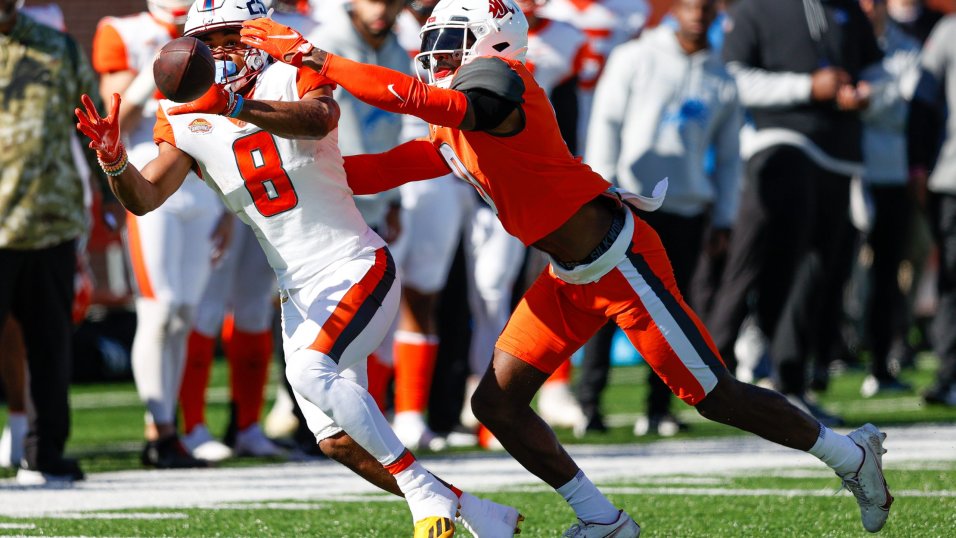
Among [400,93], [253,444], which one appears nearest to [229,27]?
[400,93]

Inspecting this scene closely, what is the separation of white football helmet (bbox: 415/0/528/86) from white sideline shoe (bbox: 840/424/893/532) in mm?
1628

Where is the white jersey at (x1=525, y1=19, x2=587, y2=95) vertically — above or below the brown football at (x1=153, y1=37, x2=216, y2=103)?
below

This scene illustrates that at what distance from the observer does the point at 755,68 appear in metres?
9.01

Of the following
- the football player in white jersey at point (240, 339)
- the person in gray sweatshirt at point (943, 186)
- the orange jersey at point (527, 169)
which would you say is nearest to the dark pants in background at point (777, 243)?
the person in gray sweatshirt at point (943, 186)

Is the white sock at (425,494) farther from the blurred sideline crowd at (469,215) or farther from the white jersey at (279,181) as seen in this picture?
the blurred sideline crowd at (469,215)

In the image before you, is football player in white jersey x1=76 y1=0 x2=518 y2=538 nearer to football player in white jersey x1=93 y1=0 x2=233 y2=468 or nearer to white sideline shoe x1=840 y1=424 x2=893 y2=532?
white sideline shoe x1=840 y1=424 x2=893 y2=532

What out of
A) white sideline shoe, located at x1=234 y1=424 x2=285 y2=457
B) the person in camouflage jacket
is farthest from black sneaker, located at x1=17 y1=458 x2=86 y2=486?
white sideline shoe, located at x1=234 y1=424 x2=285 y2=457

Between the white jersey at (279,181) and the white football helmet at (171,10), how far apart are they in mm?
2377

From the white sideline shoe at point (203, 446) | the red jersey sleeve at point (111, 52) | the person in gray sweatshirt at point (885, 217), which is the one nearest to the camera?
the red jersey sleeve at point (111, 52)

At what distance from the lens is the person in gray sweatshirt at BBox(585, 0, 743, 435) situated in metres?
8.59

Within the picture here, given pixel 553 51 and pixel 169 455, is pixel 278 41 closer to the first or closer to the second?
pixel 169 455

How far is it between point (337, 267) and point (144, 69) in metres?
2.75

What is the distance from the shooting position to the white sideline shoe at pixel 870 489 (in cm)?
506

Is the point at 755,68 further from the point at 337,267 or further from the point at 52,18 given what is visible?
the point at 337,267
